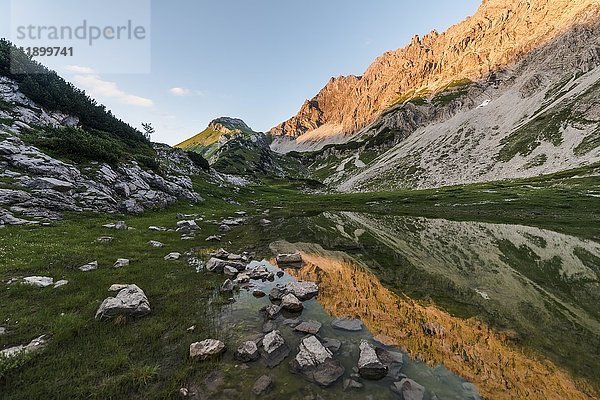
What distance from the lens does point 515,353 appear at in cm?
890

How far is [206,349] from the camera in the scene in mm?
8477

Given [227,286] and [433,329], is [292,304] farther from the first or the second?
[433,329]

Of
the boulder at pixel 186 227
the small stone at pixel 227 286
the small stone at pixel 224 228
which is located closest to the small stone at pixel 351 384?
the small stone at pixel 227 286

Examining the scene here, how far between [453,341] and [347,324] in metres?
3.64

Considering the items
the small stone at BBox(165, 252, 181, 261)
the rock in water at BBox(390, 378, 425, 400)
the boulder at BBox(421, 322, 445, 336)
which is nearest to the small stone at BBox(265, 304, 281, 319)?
the rock in water at BBox(390, 378, 425, 400)

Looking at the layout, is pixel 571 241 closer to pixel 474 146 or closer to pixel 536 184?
pixel 536 184

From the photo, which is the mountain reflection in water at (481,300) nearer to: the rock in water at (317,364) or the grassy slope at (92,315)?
the rock in water at (317,364)

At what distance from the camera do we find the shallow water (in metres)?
7.63

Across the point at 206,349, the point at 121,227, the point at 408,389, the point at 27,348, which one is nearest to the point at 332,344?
the point at 408,389

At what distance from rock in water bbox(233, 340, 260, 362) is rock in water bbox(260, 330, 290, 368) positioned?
28 cm

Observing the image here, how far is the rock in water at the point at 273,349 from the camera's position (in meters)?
8.41

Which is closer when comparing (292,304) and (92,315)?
(92,315)

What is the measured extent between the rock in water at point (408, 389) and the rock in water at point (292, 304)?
4955 millimetres

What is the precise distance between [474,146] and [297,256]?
15303 centimetres
